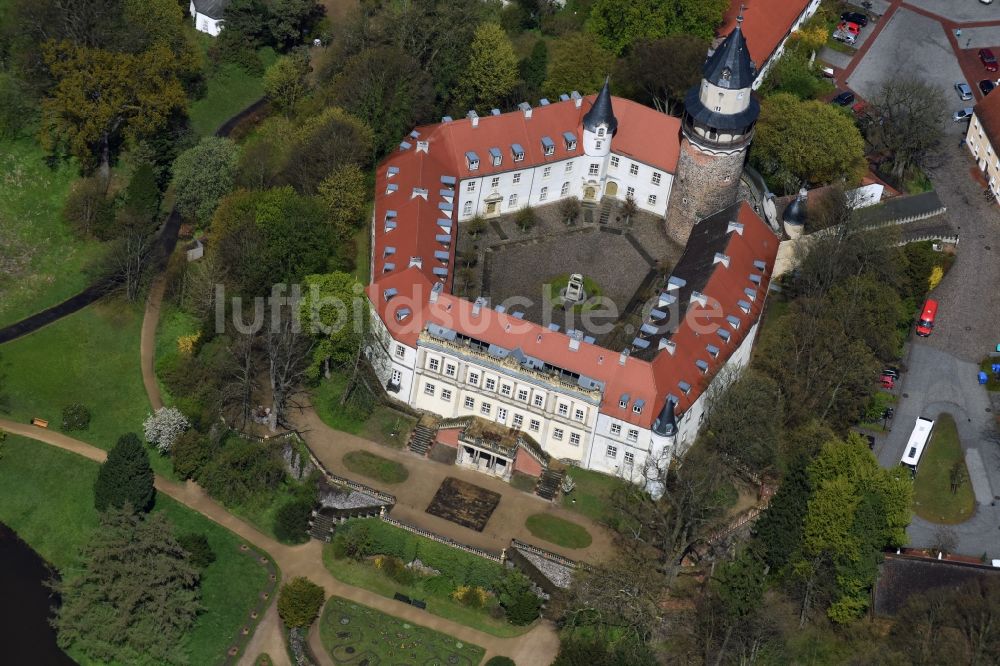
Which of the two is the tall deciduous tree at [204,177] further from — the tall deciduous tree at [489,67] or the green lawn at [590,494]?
the green lawn at [590,494]

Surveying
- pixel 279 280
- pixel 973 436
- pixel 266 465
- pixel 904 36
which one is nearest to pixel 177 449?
pixel 266 465

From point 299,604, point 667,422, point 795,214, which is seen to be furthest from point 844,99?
point 299,604

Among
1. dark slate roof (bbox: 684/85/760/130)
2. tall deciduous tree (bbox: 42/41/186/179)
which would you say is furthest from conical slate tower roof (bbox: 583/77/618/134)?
tall deciduous tree (bbox: 42/41/186/179)

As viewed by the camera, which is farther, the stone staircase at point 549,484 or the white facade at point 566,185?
the white facade at point 566,185

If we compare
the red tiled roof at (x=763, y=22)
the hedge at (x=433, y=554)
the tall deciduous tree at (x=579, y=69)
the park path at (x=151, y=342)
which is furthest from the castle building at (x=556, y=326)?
the red tiled roof at (x=763, y=22)

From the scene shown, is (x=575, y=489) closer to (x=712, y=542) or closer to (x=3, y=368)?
(x=712, y=542)

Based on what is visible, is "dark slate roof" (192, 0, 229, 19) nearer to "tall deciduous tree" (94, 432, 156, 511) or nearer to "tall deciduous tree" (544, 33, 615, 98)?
"tall deciduous tree" (544, 33, 615, 98)
